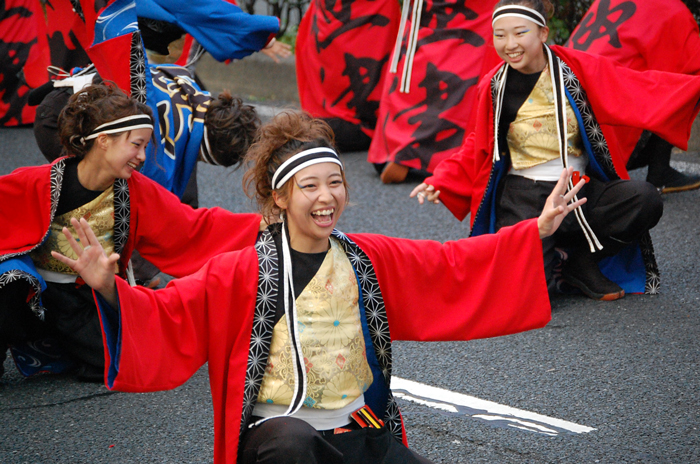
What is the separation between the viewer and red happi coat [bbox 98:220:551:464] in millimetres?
2004

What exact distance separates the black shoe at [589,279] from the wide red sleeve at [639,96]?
2.13 feet

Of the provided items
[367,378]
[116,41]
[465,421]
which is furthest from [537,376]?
[116,41]

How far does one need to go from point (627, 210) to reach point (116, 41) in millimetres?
2248

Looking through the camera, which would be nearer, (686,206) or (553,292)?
(553,292)

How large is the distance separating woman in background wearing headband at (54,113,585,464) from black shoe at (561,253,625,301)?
5.17 feet

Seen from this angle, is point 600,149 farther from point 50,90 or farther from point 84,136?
point 50,90

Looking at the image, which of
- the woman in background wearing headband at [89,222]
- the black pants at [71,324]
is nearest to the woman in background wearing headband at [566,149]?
the woman in background wearing headband at [89,222]

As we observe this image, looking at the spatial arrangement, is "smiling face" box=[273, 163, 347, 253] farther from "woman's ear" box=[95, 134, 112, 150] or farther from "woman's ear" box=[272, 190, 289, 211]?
"woman's ear" box=[95, 134, 112, 150]

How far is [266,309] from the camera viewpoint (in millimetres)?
2113

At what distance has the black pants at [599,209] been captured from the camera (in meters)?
3.62

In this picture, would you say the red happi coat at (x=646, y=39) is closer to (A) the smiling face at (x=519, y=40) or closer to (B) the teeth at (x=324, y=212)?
(A) the smiling face at (x=519, y=40)

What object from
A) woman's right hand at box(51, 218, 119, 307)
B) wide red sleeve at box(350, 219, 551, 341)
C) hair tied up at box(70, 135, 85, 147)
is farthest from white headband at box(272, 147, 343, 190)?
hair tied up at box(70, 135, 85, 147)

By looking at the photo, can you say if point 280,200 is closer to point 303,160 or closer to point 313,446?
point 303,160

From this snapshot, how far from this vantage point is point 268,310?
6.93 ft
